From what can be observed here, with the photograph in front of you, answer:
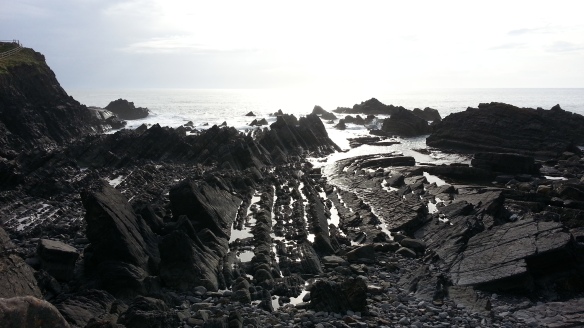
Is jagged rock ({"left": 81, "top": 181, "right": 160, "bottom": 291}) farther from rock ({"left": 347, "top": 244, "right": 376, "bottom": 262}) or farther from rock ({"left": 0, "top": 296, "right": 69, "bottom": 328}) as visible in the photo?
rock ({"left": 347, "top": 244, "right": 376, "bottom": 262})

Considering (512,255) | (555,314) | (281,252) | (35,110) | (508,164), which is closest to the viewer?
(555,314)

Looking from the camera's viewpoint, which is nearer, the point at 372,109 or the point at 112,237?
the point at 112,237

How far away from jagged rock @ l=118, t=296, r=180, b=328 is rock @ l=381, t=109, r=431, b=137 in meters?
79.5

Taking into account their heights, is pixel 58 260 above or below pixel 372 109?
below

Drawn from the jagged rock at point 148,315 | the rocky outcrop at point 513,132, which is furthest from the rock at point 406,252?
the rocky outcrop at point 513,132

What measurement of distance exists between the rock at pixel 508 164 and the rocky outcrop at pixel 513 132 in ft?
44.2

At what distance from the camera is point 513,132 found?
64.8m

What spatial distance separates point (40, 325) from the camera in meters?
10.1

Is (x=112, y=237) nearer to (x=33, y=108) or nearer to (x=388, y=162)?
(x=388, y=162)

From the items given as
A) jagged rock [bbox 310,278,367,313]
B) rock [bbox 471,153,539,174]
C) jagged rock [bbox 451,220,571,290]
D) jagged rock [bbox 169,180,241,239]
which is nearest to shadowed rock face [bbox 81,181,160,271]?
jagged rock [bbox 169,180,241,239]

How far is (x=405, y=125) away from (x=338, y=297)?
77.0 m

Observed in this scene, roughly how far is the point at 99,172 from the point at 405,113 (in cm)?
6809

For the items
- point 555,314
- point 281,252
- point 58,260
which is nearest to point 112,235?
point 58,260

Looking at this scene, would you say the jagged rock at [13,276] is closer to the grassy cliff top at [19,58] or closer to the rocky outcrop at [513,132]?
the rocky outcrop at [513,132]
